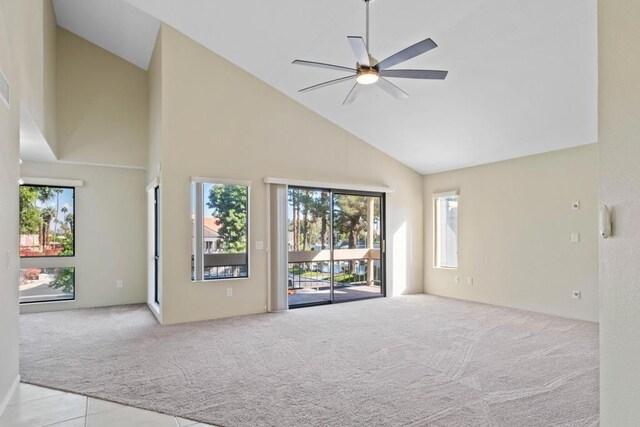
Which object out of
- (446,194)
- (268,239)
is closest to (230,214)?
(268,239)

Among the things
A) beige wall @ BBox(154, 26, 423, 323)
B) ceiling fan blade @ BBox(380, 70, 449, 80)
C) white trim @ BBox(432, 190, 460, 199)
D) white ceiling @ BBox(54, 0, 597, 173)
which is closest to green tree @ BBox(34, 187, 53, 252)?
beige wall @ BBox(154, 26, 423, 323)

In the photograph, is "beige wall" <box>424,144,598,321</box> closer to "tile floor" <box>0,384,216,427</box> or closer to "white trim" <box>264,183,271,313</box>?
"white trim" <box>264,183,271,313</box>

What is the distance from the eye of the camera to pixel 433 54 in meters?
4.34

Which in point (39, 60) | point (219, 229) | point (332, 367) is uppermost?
point (39, 60)

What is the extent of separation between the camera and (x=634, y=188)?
45.9 inches

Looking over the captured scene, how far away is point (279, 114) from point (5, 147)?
3.93 meters

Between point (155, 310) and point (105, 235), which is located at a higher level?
point (105, 235)

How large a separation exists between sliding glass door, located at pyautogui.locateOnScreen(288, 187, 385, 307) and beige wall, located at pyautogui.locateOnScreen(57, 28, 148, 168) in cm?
290

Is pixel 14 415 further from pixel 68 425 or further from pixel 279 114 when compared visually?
pixel 279 114

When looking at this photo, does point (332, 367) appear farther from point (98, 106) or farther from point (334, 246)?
point (98, 106)

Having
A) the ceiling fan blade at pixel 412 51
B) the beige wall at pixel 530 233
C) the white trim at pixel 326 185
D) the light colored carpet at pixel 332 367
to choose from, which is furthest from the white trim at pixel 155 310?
the beige wall at pixel 530 233

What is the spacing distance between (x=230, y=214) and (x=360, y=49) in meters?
3.27

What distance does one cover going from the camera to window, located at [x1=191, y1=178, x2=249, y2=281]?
5.42 meters

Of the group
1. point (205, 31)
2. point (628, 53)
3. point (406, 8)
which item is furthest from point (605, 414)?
point (205, 31)
